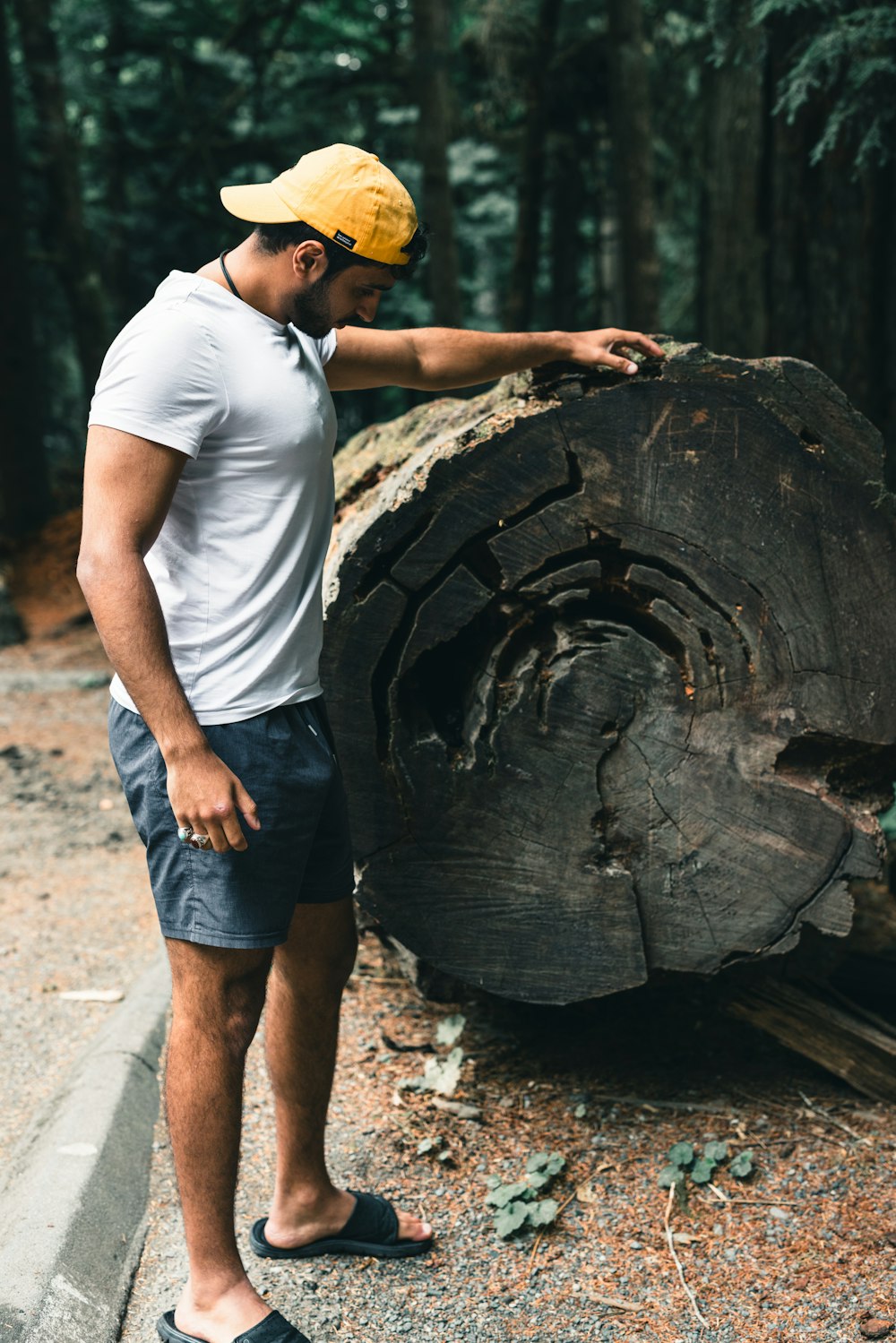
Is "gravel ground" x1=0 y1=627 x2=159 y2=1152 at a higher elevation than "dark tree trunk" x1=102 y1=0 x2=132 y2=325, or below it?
below

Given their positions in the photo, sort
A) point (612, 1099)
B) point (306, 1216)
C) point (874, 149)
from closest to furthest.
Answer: point (306, 1216)
point (612, 1099)
point (874, 149)

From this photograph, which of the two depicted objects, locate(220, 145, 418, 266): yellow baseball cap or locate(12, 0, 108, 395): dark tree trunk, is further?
locate(12, 0, 108, 395): dark tree trunk

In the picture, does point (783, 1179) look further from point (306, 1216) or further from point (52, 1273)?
point (52, 1273)

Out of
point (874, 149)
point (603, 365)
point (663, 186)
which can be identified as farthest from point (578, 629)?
point (663, 186)

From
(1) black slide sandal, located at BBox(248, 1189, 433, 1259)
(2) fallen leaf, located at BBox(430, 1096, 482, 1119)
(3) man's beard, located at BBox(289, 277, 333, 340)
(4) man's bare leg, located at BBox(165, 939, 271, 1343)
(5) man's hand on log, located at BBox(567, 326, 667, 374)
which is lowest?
(2) fallen leaf, located at BBox(430, 1096, 482, 1119)

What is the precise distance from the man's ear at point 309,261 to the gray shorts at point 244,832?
2.73ft

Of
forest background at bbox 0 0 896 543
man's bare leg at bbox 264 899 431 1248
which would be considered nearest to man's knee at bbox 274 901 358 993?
man's bare leg at bbox 264 899 431 1248

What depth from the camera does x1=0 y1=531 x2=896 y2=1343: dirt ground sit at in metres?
2.46

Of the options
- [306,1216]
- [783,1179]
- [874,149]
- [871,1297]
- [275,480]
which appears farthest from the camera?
[874,149]

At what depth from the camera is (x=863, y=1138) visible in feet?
9.82

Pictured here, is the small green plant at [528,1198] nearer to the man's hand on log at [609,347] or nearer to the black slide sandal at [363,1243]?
the black slide sandal at [363,1243]

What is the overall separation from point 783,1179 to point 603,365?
2006mm

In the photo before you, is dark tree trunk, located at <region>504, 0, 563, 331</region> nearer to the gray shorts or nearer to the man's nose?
the man's nose

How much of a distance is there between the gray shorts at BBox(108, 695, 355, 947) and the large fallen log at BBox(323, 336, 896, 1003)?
0.62 meters
